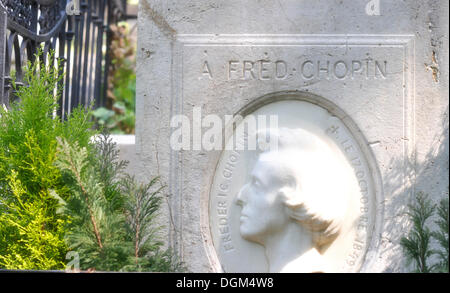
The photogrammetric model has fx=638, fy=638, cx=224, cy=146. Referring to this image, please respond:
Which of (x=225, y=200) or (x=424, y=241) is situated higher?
(x=225, y=200)

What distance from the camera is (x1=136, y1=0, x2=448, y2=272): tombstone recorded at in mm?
3527

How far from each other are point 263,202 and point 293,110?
557 millimetres

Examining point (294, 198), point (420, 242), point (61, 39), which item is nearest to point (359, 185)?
point (294, 198)

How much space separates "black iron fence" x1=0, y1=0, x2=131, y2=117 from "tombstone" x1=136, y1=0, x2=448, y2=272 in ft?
1.83

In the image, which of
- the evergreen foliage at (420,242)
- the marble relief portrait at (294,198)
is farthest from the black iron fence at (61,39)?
the evergreen foliage at (420,242)

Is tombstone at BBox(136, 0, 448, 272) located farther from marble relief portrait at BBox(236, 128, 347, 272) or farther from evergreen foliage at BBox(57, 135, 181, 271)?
evergreen foliage at BBox(57, 135, 181, 271)

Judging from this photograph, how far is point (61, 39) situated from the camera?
5.16 meters

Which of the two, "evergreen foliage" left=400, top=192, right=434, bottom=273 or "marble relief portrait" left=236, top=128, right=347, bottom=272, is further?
"marble relief portrait" left=236, top=128, right=347, bottom=272

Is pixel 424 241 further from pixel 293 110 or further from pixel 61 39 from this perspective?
pixel 61 39

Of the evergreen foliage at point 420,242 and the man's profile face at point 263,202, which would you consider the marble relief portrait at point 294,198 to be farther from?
the evergreen foliage at point 420,242

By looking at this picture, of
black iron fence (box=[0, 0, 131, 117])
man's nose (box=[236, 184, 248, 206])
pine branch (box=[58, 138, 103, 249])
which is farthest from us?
black iron fence (box=[0, 0, 131, 117])
